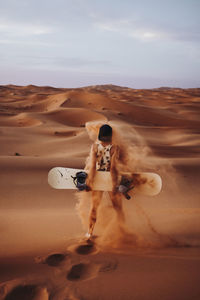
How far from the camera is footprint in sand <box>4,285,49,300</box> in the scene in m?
2.36

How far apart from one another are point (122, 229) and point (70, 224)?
3.19ft

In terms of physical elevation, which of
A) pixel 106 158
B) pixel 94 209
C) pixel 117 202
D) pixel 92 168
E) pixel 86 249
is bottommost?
pixel 86 249

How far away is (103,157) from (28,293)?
172 centimetres

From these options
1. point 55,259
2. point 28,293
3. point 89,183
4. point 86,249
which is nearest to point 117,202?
point 89,183

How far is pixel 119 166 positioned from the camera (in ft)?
12.2

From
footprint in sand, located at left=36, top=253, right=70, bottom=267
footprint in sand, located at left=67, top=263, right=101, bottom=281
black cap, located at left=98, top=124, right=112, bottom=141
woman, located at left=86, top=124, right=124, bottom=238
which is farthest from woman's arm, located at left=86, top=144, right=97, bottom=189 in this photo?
footprint in sand, located at left=67, top=263, right=101, bottom=281

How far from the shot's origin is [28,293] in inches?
95.2

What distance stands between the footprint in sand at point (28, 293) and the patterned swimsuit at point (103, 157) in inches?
62.4

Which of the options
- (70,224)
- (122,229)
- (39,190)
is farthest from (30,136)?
(122,229)

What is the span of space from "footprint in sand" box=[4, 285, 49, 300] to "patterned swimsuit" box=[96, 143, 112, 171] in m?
1.58

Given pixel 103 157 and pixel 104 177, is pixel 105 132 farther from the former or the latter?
pixel 104 177

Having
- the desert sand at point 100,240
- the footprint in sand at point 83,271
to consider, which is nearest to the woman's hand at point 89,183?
the desert sand at point 100,240

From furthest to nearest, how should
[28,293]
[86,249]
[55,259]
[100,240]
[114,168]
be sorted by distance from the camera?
[100,240], [114,168], [86,249], [55,259], [28,293]

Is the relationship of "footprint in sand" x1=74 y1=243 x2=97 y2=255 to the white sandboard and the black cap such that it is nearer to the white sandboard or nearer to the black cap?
the white sandboard
